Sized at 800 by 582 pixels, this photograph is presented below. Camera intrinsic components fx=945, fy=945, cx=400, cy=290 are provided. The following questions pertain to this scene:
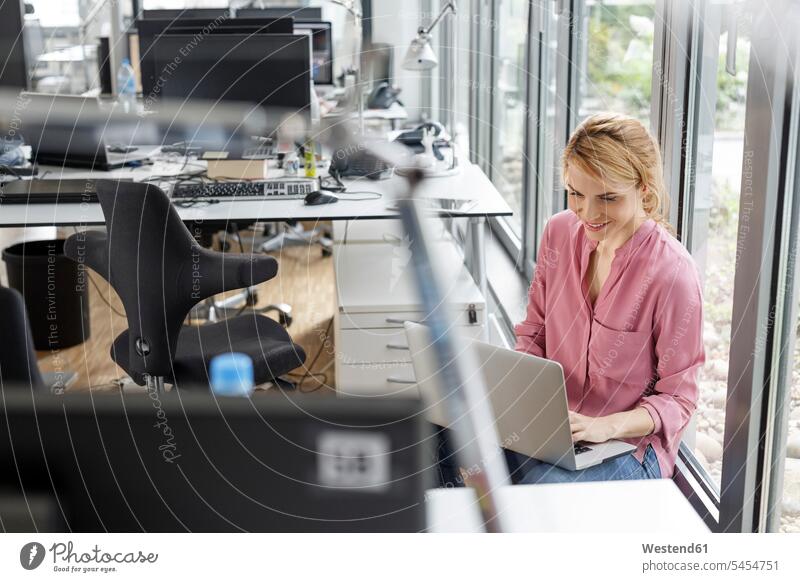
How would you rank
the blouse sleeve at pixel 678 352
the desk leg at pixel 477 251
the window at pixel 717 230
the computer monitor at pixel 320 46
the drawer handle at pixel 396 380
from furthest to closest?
the computer monitor at pixel 320 46 < the desk leg at pixel 477 251 < the drawer handle at pixel 396 380 < the window at pixel 717 230 < the blouse sleeve at pixel 678 352

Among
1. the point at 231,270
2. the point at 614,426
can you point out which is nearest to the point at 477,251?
the point at 231,270

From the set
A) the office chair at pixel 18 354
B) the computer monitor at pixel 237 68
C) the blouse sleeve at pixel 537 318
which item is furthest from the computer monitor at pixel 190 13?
the office chair at pixel 18 354

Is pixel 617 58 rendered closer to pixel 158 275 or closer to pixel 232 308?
pixel 158 275

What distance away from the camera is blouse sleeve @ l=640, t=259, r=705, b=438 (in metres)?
1.27

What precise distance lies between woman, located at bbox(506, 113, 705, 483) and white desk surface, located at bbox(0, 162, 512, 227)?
2.61ft

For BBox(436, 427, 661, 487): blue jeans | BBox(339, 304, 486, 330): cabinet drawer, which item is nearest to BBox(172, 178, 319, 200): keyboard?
BBox(339, 304, 486, 330): cabinet drawer

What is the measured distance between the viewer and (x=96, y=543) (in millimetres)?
949

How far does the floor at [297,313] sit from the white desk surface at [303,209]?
0.98ft

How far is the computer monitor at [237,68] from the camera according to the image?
8.80ft

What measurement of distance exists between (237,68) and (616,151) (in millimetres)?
1679

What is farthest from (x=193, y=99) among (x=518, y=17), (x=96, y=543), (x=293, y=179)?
(x=96, y=543)

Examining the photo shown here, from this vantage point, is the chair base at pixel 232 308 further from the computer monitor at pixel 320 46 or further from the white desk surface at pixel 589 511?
the white desk surface at pixel 589 511

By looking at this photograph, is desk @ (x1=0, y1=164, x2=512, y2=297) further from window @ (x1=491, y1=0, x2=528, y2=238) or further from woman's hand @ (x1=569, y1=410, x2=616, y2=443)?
woman's hand @ (x1=569, y1=410, x2=616, y2=443)

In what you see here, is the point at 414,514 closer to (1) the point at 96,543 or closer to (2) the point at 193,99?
(1) the point at 96,543
